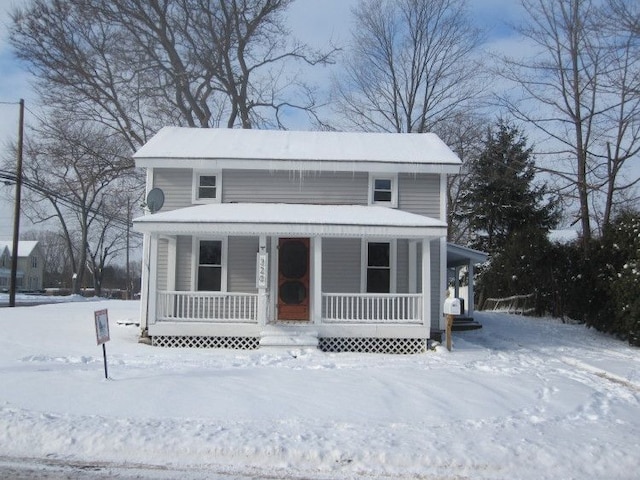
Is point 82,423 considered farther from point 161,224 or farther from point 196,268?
point 196,268

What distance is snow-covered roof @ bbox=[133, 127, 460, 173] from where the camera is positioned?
51.1 feet

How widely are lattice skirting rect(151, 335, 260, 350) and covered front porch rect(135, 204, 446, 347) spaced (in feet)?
0.16

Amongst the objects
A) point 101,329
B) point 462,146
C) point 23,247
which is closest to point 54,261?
point 23,247

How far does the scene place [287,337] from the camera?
13.7 metres

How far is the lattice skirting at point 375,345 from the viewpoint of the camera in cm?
1418

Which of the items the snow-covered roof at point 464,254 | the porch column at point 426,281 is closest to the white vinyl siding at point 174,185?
the porch column at point 426,281

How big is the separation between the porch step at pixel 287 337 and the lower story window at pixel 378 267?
2.68 metres

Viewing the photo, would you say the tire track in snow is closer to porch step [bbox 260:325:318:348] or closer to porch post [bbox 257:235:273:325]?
porch step [bbox 260:325:318:348]

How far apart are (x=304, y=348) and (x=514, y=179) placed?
2010 cm

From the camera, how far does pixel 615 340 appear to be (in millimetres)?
17531

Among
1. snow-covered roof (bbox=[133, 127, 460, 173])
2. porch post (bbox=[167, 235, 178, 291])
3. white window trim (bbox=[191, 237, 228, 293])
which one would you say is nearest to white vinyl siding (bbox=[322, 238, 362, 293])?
snow-covered roof (bbox=[133, 127, 460, 173])

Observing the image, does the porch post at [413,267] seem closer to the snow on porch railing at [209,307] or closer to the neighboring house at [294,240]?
the neighboring house at [294,240]

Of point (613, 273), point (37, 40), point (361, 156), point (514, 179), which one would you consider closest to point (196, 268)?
point (361, 156)

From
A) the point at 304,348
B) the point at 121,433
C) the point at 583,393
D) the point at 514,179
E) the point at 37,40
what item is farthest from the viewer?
the point at 514,179
